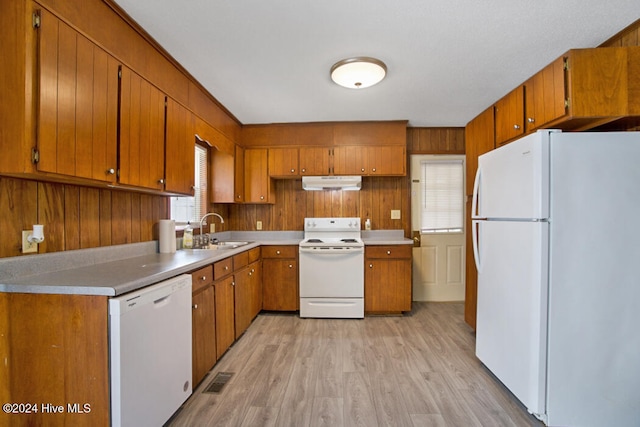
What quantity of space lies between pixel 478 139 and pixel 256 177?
2.60 metres

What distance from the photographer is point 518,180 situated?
175cm

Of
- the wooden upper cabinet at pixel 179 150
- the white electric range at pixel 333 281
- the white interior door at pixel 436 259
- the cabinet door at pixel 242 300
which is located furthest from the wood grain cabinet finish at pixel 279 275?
the white interior door at pixel 436 259

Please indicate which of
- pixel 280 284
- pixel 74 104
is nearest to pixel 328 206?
pixel 280 284

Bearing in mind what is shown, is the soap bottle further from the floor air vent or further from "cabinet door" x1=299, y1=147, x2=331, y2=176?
"cabinet door" x1=299, y1=147, x2=331, y2=176

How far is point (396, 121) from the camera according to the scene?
3.49 m

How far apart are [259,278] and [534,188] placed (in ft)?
9.08

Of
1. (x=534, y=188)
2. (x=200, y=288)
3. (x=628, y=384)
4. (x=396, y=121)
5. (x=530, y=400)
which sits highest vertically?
(x=396, y=121)

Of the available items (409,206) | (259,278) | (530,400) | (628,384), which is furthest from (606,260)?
(259,278)

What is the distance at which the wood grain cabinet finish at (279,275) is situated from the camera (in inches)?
133

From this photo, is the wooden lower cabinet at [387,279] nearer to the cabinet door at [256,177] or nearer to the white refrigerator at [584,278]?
the cabinet door at [256,177]

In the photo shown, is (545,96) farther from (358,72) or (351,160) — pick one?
(351,160)

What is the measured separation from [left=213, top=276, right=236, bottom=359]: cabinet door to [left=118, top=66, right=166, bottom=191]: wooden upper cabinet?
3.02ft

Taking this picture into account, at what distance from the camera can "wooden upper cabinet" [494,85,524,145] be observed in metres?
2.22

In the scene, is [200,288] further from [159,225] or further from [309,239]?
[309,239]
